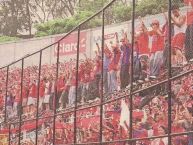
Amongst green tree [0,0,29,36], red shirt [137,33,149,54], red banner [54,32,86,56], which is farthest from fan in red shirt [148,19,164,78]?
green tree [0,0,29,36]

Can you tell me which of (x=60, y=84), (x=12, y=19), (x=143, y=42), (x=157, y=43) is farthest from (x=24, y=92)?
(x=12, y=19)

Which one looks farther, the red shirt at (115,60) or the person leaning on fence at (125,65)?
the red shirt at (115,60)

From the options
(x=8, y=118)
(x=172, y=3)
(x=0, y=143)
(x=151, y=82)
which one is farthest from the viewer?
(x=0, y=143)

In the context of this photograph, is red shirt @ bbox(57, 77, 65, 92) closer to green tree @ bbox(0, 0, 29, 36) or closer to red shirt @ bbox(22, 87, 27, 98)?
red shirt @ bbox(22, 87, 27, 98)

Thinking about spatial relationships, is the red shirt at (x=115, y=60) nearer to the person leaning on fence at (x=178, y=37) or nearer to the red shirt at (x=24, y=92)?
the person leaning on fence at (x=178, y=37)

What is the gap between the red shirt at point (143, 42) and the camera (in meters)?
6.72

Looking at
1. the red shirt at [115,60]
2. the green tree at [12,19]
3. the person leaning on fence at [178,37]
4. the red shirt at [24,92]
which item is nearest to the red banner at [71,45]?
the red shirt at [24,92]

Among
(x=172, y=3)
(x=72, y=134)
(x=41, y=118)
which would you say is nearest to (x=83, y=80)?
(x=72, y=134)

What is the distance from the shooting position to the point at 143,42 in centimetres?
684

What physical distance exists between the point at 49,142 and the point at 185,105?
5481 mm

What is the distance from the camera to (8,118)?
15.4 meters

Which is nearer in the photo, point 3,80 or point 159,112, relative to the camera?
point 159,112

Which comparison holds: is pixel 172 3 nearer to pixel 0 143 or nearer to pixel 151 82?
pixel 151 82

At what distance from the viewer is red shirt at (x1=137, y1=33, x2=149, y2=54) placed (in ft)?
22.1
